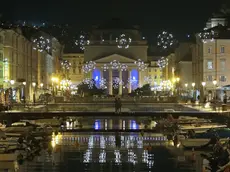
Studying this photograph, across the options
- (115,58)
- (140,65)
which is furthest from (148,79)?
(115,58)

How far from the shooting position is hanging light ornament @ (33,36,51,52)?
4537 inches

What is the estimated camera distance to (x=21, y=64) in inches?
3765

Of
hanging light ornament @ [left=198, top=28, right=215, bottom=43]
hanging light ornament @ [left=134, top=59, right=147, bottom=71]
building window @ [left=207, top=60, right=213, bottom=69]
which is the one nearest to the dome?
hanging light ornament @ [left=134, top=59, right=147, bottom=71]

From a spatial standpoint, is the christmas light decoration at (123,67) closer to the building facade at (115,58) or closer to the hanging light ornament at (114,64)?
the building facade at (115,58)

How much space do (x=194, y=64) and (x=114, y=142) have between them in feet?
257

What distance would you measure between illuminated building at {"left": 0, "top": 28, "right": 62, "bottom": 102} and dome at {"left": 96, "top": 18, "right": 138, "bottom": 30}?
48.4 m

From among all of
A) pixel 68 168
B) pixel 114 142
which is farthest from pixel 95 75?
pixel 68 168

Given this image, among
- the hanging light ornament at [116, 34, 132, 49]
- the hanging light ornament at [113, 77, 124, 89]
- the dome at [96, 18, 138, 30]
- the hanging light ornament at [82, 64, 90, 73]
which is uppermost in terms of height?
the dome at [96, 18, 138, 30]

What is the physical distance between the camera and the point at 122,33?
17750cm

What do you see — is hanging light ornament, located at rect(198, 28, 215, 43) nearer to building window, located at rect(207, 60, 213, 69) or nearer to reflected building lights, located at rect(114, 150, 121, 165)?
building window, located at rect(207, 60, 213, 69)

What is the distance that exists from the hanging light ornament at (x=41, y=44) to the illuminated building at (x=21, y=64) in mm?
834

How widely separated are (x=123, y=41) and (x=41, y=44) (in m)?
54.9

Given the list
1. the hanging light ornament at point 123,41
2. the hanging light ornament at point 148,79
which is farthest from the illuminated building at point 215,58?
the hanging light ornament at point 123,41

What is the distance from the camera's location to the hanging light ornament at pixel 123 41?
174 meters
